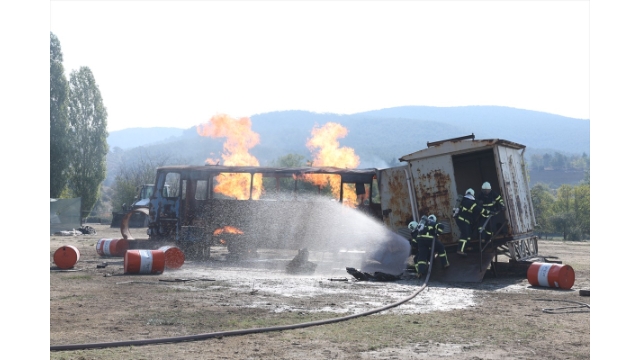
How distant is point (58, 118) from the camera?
44.5m

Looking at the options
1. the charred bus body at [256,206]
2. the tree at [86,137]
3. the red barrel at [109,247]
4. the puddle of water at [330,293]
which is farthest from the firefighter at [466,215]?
the tree at [86,137]

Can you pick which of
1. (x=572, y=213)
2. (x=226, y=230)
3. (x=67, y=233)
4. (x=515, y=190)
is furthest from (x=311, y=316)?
(x=572, y=213)

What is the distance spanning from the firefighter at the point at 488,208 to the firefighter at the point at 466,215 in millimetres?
197

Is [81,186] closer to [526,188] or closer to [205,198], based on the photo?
[205,198]

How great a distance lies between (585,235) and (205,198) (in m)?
29.2

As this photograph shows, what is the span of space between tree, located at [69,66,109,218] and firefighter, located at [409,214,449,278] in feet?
125

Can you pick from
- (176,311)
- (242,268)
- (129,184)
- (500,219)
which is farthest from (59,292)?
(129,184)

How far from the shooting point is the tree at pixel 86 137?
4791 cm

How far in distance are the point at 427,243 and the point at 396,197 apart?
2.41 meters

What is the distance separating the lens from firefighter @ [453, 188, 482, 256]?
15.2 meters

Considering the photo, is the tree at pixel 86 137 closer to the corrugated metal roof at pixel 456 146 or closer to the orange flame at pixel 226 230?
the orange flame at pixel 226 230

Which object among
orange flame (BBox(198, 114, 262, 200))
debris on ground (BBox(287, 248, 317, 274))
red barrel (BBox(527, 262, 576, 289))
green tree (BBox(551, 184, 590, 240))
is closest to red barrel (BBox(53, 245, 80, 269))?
debris on ground (BBox(287, 248, 317, 274))

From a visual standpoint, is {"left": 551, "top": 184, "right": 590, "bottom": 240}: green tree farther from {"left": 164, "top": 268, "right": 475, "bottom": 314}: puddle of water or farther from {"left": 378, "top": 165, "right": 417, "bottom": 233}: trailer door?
{"left": 164, "top": 268, "right": 475, "bottom": 314}: puddle of water

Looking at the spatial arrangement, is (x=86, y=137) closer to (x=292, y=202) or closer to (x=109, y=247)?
(x=109, y=247)
